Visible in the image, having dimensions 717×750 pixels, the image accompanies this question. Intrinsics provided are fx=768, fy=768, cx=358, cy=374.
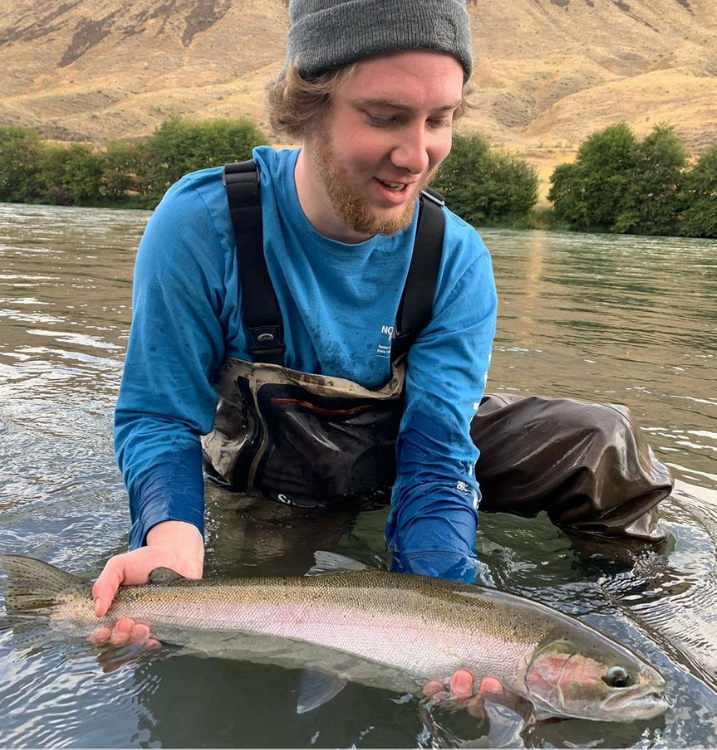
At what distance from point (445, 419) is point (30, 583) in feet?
5.09

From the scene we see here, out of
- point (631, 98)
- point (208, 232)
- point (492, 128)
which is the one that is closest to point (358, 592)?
point (208, 232)

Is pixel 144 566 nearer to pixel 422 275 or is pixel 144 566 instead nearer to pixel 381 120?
pixel 422 275

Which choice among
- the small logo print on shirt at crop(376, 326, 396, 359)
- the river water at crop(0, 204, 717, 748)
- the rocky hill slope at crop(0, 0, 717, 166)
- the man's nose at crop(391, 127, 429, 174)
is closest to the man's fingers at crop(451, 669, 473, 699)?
the river water at crop(0, 204, 717, 748)

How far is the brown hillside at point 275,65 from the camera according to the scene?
330 ft

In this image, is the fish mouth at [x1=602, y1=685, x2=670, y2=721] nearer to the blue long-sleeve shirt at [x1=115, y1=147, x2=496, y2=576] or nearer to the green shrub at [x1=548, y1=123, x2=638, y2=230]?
the blue long-sleeve shirt at [x1=115, y1=147, x2=496, y2=576]

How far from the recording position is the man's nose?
2541 mm

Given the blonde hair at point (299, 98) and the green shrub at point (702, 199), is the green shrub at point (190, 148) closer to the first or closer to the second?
the green shrub at point (702, 199)

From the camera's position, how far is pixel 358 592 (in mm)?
2330

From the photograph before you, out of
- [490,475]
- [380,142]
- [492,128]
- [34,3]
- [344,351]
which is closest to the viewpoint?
[380,142]

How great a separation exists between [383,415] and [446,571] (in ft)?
2.67

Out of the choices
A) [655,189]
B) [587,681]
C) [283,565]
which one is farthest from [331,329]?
[655,189]

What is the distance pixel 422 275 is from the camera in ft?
9.89

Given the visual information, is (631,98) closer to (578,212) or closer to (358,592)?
(578,212)

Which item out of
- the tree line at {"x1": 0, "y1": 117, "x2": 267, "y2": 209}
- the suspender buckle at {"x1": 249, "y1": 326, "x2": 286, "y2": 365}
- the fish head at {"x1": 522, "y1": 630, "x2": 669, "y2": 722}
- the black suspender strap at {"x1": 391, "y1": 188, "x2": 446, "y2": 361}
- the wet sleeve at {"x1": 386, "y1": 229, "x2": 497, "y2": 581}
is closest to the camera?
the fish head at {"x1": 522, "y1": 630, "x2": 669, "y2": 722}
